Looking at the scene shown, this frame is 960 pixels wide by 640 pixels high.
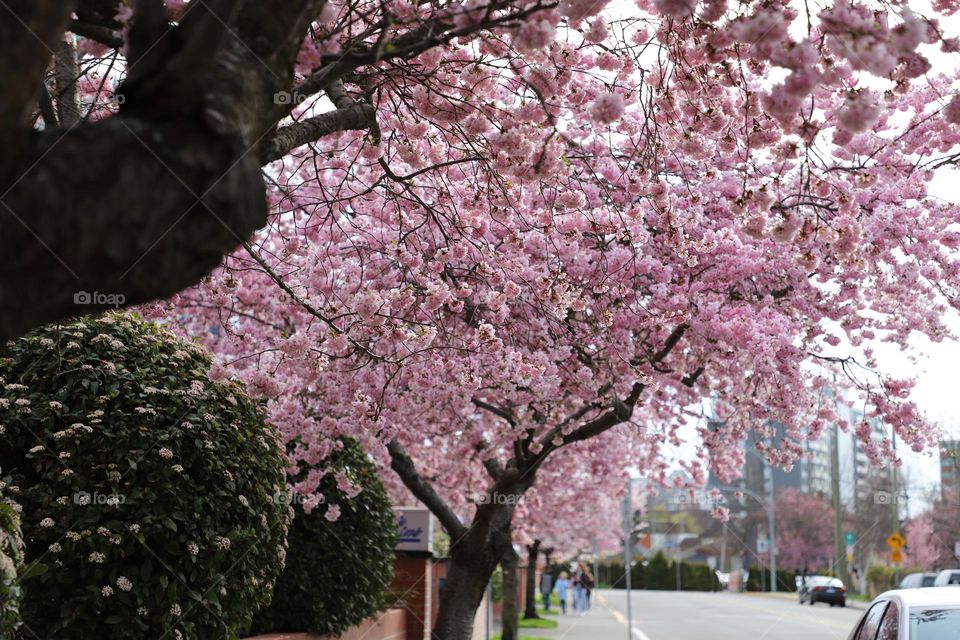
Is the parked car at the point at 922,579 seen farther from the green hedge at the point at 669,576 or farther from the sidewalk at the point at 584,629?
the green hedge at the point at 669,576

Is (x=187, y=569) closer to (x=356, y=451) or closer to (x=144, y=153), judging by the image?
(x=144, y=153)

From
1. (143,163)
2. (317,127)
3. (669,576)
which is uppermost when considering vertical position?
(317,127)

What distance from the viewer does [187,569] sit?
5621 millimetres

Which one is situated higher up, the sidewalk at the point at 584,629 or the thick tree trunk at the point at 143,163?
the thick tree trunk at the point at 143,163

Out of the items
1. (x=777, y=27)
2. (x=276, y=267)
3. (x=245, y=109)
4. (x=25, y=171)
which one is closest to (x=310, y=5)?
(x=245, y=109)

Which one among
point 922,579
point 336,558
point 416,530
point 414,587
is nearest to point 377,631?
point 336,558

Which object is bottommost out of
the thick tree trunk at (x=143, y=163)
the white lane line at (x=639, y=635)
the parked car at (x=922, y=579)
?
the white lane line at (x=639, y=635)

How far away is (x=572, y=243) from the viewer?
8.80 metres

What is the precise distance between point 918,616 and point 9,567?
5.44m

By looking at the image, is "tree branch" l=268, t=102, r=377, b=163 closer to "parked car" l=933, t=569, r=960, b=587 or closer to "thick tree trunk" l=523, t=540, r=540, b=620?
"parked car" l=933, t=569, r=960, b=587

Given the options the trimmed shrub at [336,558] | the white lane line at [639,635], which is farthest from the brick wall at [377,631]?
the white lane line at [639,635]

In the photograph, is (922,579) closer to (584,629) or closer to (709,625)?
(709,625)

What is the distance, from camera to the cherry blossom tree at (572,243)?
5207 millimetres

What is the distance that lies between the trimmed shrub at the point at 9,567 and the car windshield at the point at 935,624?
522 centimetres
